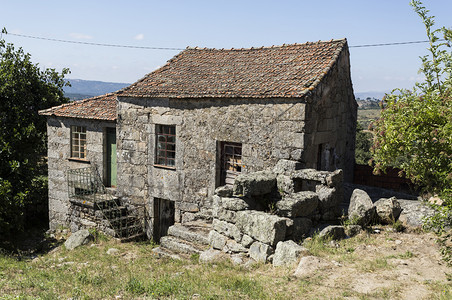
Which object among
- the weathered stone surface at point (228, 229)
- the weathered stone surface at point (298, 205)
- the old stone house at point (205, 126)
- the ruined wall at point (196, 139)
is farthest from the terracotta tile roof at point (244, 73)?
the weathered stone surface at point (228, 229)

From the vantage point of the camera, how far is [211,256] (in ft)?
28.8

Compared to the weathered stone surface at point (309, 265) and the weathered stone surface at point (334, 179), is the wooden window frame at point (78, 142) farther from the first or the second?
the weathered stone surface at point (309, 265)

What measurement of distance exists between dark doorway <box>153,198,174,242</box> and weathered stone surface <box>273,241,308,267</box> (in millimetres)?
6450

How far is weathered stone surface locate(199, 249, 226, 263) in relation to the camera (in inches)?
340

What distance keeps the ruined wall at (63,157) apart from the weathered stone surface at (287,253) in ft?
28.0

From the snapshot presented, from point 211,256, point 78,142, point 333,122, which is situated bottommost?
point 211,256

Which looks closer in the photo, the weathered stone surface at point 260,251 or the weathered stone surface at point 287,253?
the weathered stone surface at point 287,253

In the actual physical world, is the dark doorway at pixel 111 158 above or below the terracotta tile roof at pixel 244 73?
below

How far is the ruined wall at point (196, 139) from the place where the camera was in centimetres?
1068

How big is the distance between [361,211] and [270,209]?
81.1 inches

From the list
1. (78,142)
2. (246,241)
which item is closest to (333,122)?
(246,241)

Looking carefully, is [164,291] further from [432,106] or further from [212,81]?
[212,81]

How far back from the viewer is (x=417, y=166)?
6348mm

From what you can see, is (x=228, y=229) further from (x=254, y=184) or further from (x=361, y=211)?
(x=361, y=211)
